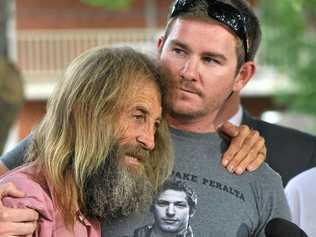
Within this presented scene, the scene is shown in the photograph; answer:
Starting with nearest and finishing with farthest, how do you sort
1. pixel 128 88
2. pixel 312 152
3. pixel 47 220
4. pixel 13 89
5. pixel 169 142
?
1. pixel 47 220
2. pixel 128 88
3. pixel 169 142
4. pixel 312 152
5. pixel 13 89

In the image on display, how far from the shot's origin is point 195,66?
11.1 feet

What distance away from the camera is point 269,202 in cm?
337

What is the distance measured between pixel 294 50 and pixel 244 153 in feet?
30.5

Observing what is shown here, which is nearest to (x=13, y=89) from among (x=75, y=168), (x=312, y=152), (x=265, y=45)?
(x=312, y=152)

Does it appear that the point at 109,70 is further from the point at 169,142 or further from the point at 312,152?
the point at 312,152

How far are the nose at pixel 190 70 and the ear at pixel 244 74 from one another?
264 mm

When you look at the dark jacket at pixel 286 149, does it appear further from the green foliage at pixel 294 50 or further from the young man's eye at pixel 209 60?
the green foliage at pixel 294 50

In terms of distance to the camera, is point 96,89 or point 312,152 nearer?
point 96,89

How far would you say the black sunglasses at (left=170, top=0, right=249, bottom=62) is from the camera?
345cm

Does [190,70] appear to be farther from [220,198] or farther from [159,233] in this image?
[159,233]

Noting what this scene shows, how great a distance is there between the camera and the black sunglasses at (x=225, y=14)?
345cm

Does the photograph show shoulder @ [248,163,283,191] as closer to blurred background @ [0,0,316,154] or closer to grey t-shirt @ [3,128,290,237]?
grey t-shirt @ [3,128,290,237]

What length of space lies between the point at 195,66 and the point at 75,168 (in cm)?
66

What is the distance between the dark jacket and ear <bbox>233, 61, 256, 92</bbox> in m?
0.91
